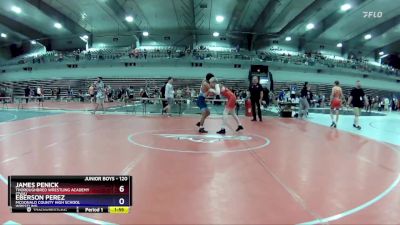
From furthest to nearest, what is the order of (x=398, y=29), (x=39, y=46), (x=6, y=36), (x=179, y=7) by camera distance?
(x=39, y=46) < (x=6, y=36) < (x=398, y=29) < (x=179, y=7)

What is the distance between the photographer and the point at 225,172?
15.5 feet

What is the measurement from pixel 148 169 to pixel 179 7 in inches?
1028

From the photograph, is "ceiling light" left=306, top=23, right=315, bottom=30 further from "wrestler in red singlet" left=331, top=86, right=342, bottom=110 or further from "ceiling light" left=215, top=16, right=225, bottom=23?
"wrestler in red singlet" left=331, top=86, right=342, bottom=110

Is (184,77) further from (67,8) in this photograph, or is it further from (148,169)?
(148,169)

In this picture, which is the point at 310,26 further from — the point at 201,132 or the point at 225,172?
the point at 225,172

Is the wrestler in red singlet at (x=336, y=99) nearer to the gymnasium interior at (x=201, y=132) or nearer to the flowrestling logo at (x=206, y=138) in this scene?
the gymnasium interior at (x=201, y=132)

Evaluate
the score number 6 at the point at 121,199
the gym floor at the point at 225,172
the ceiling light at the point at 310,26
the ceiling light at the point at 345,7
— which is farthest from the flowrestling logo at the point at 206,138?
the ceiling light at the point at 310,26

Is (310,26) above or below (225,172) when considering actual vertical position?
above

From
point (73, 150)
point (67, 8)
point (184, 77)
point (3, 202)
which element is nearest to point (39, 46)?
point (67, 8)

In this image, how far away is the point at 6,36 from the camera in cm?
3984

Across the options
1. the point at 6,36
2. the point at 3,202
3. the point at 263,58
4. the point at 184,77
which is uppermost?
the point at 6,36

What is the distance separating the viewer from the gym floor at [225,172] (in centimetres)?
312

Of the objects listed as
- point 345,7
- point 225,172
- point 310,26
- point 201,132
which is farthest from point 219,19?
point 225,172
